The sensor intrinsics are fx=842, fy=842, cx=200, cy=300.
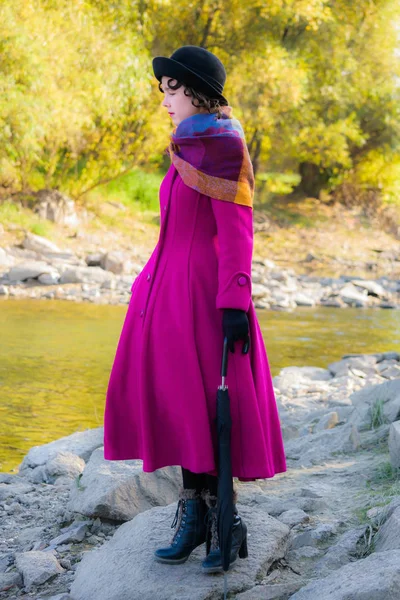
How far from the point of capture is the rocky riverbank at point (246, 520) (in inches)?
105

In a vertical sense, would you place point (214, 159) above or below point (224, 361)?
above

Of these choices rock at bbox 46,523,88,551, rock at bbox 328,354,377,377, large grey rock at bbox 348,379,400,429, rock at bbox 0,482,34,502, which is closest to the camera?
rock at bbox 46,523,88,551

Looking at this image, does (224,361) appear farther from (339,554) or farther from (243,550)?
(339,554)

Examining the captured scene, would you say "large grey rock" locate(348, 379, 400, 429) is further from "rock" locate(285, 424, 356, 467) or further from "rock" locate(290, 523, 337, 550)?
"rock" locate(290, 523, 337, 550)

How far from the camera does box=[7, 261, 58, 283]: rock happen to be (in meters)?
14.1

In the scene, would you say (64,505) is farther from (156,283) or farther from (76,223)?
(76,223)

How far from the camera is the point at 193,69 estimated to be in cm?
279

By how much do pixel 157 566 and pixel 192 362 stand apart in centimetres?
70

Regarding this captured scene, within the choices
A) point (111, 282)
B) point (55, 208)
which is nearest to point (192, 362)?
point (111, 282)

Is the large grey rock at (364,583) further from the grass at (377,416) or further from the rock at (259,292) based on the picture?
the rock at (259,292)

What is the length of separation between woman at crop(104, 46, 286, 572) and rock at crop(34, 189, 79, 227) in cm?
1576

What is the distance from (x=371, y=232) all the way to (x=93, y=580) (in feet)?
73.9

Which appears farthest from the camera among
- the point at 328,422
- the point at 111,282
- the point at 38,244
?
the point at 38,244

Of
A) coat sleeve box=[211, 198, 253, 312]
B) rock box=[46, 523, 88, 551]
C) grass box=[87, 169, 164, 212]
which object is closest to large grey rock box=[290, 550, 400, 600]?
coat sleeve box=[211, 198, 253, 312]
